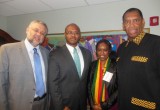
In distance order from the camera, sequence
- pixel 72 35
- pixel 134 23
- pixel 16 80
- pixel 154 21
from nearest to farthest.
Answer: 1. pixel 134 23
2. pixel 16 80
3. pixel 72 35
4. pixel 154 21

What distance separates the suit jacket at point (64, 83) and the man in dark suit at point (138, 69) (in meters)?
0.61

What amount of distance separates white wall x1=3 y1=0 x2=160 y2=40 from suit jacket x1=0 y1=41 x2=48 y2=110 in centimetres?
246

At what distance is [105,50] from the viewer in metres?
2.38

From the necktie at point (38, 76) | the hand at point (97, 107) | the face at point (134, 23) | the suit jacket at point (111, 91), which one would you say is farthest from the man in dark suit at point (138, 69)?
the necktie at point (38, 76)

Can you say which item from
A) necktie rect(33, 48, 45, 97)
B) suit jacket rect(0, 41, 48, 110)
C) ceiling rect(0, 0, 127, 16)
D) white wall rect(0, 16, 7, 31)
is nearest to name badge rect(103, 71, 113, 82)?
necktie rect(33, 48, 45, 97)

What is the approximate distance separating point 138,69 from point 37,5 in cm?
333

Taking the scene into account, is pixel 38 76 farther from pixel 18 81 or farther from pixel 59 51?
pixel 59 51

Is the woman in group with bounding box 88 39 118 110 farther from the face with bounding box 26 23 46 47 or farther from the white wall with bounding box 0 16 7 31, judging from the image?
the white wall with bounding box 0 16 7 31

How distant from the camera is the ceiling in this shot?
3801 millimetres

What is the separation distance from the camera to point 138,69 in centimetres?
167

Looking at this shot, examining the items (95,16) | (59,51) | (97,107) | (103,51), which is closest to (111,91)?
(97,107)

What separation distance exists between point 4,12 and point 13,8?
0.58 meters

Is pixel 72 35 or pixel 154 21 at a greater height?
pixel 154 21

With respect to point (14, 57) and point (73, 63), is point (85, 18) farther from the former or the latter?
point (14, 57)
